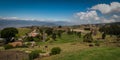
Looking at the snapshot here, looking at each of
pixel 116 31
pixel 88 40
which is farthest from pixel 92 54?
pixel 116 31

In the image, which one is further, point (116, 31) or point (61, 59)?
point (116, 31)

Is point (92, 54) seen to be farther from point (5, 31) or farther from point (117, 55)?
point (5, 31)

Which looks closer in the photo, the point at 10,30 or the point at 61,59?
the point at 61,59

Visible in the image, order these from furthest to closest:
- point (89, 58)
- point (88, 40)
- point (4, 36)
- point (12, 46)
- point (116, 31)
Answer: point (116, 31) < point (4, 36) < point (88, 40) < point (12, 46) < point (89, 58)

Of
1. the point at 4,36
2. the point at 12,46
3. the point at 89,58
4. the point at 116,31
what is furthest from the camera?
the point at 116,31

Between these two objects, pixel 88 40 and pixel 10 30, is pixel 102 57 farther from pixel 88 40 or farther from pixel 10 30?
pixel 10 30

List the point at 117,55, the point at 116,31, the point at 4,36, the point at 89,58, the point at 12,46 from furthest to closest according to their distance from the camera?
the point at 116,31 < the point at 4,36 < the point at 12,46 < the point at 117,55 < the point at 89,58

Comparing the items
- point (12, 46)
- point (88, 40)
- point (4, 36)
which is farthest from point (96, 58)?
point (4, 36)

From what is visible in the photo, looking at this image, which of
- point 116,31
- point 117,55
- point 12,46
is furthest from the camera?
point 116,31
